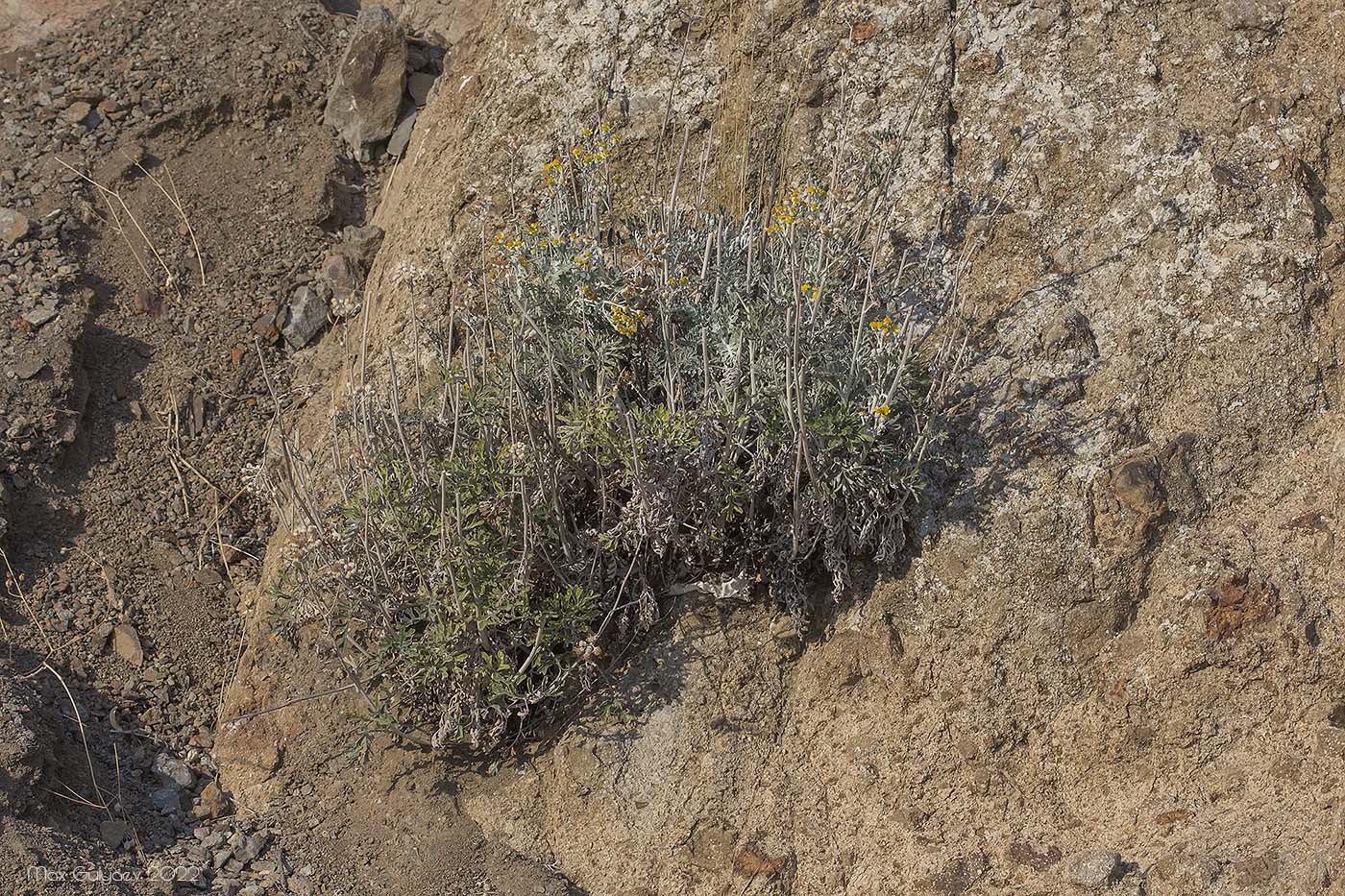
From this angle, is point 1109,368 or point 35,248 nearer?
point 1109,368

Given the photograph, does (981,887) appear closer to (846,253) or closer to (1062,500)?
(1062,500)

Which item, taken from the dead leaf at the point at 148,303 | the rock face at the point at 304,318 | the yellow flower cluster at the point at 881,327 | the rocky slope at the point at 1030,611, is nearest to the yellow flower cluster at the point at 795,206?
the rocky slope at the point at 1030,611

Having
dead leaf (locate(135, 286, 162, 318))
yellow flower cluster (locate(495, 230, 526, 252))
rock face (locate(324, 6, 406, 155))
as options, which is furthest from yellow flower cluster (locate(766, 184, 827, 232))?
dead leaf (locate(135, 286, 162, 318))

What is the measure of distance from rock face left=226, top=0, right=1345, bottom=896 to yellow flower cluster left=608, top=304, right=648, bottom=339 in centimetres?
88

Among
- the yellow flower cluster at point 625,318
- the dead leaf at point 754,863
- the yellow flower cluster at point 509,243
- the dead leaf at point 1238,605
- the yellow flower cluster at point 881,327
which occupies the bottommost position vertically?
the dead leaf at point 754,863

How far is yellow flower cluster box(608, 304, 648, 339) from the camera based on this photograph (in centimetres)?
372

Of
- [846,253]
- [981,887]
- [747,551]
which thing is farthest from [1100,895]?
[846,253]

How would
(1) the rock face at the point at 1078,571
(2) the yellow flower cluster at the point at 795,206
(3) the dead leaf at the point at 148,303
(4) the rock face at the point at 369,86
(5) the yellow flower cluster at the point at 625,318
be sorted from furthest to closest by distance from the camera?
(4) the rock face at the point at 369,86 → (3) the dead leaf at the point at 148,303 → (2) the yellow flower cluster at the point at 795,206 → (5) the yellow flower cluster at the point at 625,318 → (1) the rock face at the point at 1078,571

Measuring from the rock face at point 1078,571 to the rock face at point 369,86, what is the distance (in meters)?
2.19

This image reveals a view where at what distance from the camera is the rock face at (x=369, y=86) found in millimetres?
5469

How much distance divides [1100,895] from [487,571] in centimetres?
183

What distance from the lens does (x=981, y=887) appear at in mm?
3492

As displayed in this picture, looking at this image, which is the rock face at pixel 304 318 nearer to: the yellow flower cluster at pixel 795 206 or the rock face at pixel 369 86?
the rock face at pixel 369 86

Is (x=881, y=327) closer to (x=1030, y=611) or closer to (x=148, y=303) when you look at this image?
(x=1030, y=611)
